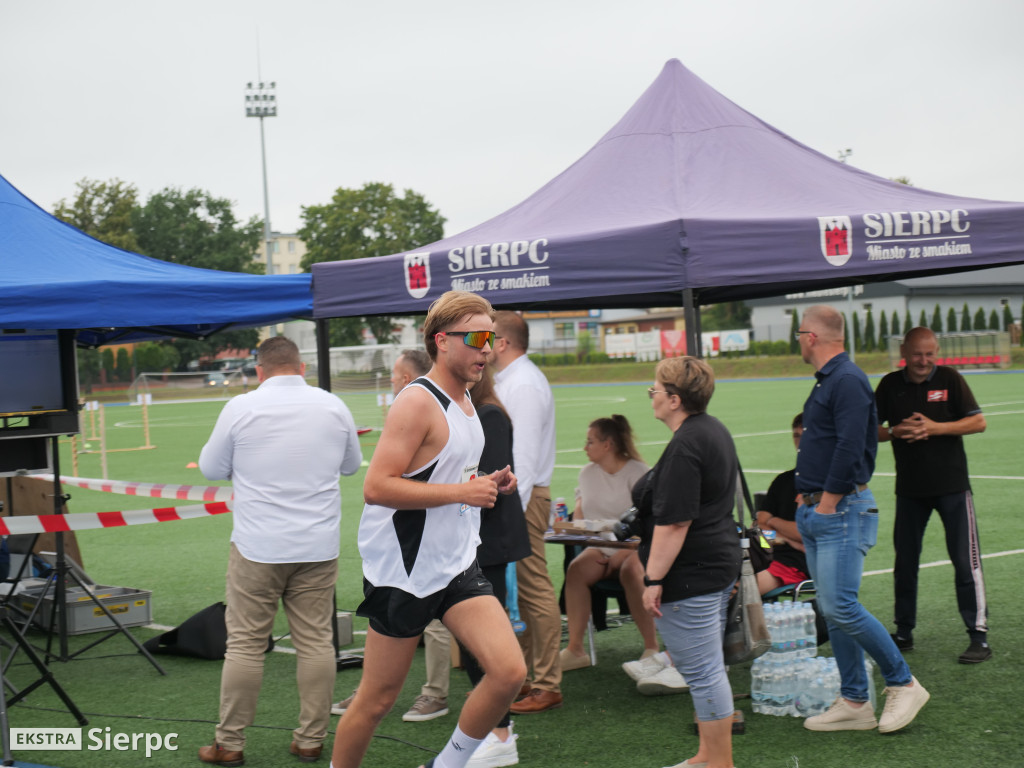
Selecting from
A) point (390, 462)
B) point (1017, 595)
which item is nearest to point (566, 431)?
point (1017, 595)

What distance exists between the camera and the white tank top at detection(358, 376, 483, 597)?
11.4 feet

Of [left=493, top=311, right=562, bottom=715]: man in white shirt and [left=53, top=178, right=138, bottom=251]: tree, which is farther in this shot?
[left=53, top=178, right=138, bottom=251]: tree

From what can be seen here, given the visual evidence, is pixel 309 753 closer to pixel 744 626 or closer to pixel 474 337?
pixel 744 626

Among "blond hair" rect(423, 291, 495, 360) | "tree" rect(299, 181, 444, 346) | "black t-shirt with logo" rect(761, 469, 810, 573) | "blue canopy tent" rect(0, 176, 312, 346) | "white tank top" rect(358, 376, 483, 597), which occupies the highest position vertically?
"tree" rect(299, 181, 444, 346)

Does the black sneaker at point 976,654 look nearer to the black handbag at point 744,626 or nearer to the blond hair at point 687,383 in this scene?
the black handbag at point 744,626

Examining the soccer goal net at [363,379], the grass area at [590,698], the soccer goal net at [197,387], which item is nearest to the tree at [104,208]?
the soccer goal net at [197,387]

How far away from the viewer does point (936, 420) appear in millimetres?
5820

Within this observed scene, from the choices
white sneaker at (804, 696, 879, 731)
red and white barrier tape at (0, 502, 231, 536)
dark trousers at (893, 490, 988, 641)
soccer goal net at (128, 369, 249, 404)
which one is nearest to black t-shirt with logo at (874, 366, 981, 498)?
dark trousers at (893, 490, 988, 641)

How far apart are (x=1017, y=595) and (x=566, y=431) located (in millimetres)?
16919

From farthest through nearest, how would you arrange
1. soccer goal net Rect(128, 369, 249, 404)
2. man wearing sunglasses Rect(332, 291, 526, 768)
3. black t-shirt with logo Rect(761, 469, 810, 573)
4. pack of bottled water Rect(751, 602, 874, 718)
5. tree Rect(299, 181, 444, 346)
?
1. tree Rect(299, 181, 444, 346)
2. soccer goal net Rect(128, 369, 249, 404)
3. black t-shirt with logo Rect(761, 469, 810, 573)
4. pack of bottled water Rect(751, 602, 874, 718)
5. man wearing sunglasses Rect(332, 291, 526, 768)

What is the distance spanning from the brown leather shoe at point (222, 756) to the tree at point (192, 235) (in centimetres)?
6820

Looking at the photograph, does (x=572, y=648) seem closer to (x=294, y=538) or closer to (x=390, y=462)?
(x=294, y=538)

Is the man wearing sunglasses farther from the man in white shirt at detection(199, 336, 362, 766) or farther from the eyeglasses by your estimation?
the man in white shirt at detection(199, 336, 362, 766)

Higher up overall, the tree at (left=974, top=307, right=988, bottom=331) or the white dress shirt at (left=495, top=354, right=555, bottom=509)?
the tree at (left=974, top=307, right=988, bottom=331)
